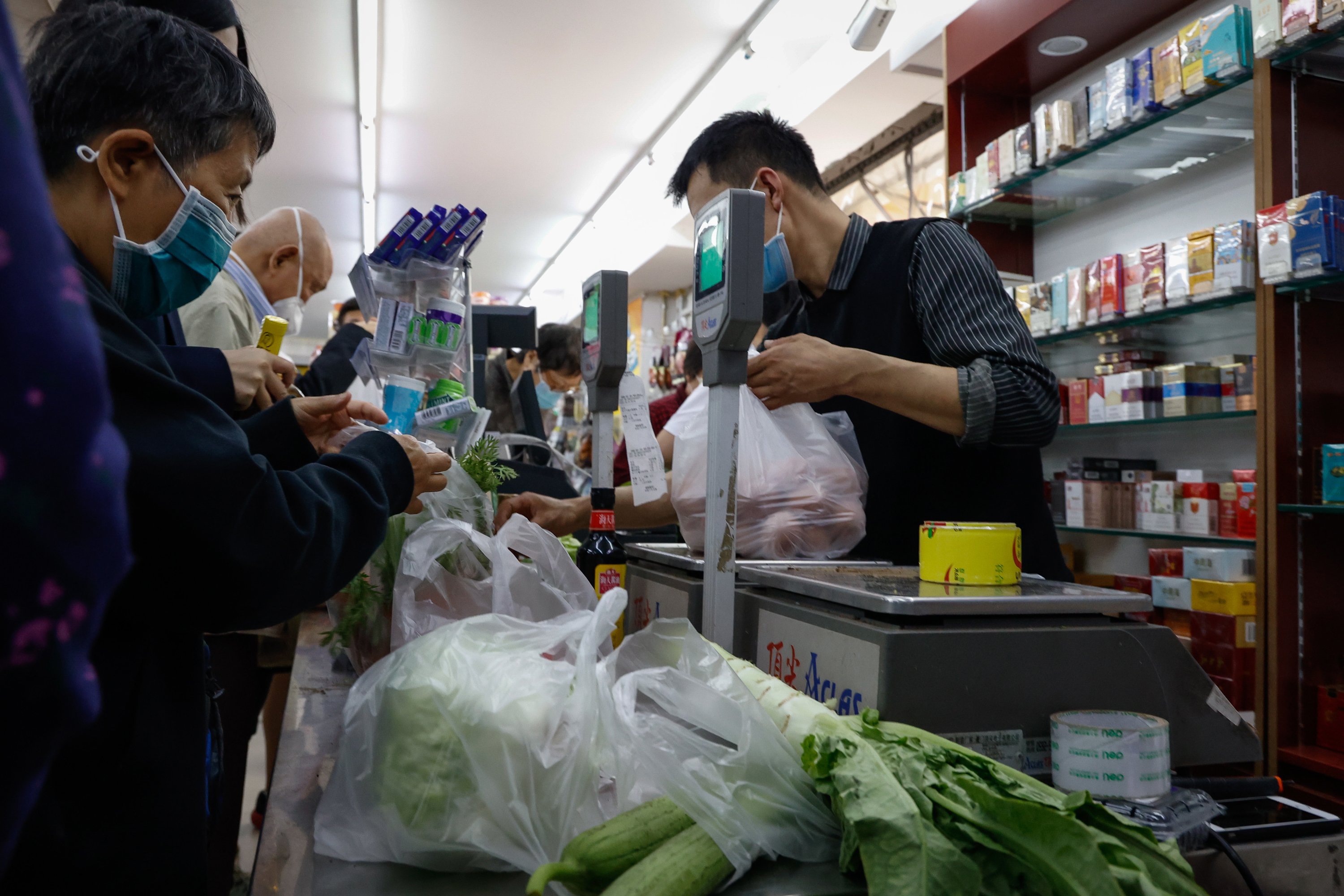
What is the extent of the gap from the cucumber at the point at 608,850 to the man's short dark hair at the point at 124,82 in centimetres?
76

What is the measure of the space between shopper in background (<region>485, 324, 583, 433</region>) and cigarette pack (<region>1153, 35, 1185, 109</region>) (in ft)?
9.06

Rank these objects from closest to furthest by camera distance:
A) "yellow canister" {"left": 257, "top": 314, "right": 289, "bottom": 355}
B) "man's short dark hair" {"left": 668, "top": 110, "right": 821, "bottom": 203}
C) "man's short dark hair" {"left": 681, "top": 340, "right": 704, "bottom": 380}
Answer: "yellow canister" {"left": 257, "top": 314, "right": 289, "bottom": 355} < "man's short dark hair" {"left": 668, "top": 110, "right": 821, "bottom": 203} < "man's short dark hair" {"left": 681, "top": 340, "right": 704, "bottom": 380}

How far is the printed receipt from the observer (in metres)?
1.42

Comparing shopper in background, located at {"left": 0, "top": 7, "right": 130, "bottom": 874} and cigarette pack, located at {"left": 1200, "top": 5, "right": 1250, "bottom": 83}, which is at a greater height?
cigarette pack, located at {"left": 1200, "top": 5, "right": 1250, "bottom": 83}

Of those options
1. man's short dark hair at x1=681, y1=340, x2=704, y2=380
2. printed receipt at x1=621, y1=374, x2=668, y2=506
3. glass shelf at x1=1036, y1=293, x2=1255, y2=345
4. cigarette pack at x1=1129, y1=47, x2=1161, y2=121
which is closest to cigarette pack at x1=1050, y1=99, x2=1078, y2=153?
cigarette pack at x1=1129, y1=47, x2=1161, y2=121

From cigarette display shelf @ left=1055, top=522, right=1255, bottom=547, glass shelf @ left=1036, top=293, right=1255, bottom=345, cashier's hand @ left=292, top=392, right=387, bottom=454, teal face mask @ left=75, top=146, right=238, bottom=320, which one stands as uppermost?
glass shelf @ left=1036, top=293, right=1255, bottom=345

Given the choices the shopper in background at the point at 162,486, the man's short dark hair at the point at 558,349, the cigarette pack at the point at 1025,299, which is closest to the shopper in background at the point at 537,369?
the man's short dark hair at the point at 558,349

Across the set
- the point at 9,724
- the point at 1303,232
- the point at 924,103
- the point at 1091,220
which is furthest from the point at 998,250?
the point at 9,724

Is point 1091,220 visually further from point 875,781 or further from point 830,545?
point 875,781

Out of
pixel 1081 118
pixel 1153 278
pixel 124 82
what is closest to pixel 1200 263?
pixel 1153 278

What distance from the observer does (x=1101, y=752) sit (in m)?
0.84

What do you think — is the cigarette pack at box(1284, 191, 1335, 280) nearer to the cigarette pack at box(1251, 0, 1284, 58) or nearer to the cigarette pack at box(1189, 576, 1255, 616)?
the cigarette pack at box(1251, 0, 1284, 58)

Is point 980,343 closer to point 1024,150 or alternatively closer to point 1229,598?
point 1229,598

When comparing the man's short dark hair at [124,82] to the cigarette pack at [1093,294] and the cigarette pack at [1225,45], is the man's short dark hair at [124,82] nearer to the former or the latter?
the cigarette pack at [1225,45]
